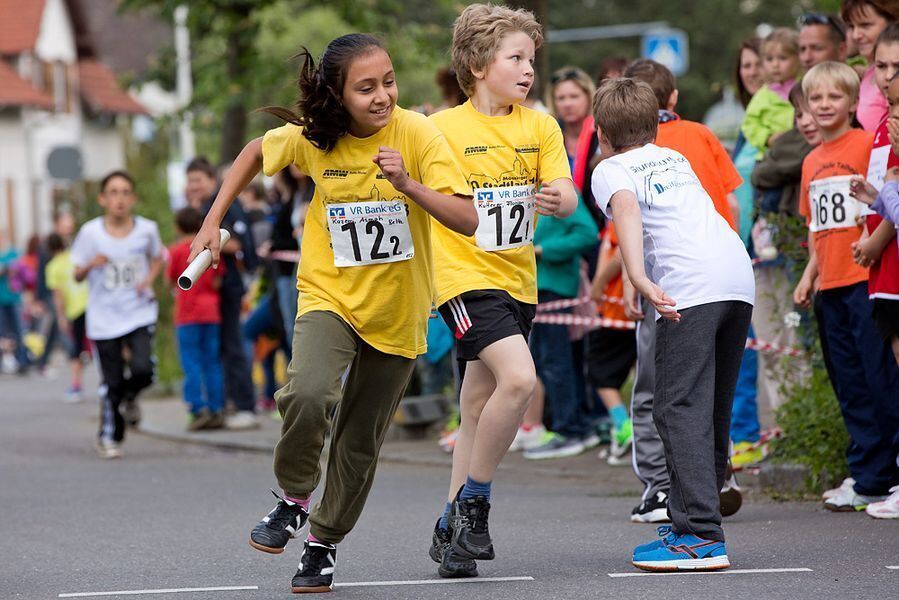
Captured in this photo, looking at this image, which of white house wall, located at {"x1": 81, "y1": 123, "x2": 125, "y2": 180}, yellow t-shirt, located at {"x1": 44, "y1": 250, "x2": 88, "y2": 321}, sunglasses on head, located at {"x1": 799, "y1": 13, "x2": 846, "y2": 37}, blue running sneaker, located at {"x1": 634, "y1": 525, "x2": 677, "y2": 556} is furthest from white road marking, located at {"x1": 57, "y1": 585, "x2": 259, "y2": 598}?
white house wall, located at {"x1": 81, "y1": 123, "x2": 125, "y2": 180}

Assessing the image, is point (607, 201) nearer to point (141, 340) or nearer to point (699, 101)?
point (141, 340)

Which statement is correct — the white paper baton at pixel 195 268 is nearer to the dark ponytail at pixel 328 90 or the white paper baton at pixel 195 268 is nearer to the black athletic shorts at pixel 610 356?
the dark ponytail at pixel 328 90

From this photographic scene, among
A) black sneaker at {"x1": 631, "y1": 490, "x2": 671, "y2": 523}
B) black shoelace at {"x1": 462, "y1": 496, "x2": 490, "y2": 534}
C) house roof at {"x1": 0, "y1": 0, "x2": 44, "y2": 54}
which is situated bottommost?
black sneaker at {"x1": 631, "y1": 490, "x2": 671, "y2": 523}

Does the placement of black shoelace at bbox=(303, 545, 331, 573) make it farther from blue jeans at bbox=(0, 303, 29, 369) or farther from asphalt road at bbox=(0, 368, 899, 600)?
blue jeans at bbox=(0, 303, 29, 369)

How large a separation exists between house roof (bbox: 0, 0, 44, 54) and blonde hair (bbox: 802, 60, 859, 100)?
43.3 metres

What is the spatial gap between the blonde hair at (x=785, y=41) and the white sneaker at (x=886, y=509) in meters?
2.97

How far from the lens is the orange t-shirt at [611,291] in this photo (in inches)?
350

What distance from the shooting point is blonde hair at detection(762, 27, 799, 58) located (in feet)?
29.9

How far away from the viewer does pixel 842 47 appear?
9.08m

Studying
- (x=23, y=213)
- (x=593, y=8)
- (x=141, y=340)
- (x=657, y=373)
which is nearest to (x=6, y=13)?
(x=23, y=213)

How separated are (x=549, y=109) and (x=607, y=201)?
4973mm

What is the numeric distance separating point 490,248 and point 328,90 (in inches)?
38.7

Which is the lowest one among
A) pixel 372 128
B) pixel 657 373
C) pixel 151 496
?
pixel 151 496

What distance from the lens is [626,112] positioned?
604cm
